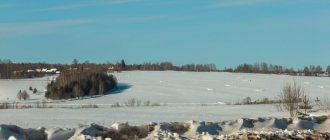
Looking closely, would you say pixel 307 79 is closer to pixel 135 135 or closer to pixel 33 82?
pixel 33 82

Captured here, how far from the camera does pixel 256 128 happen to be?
1464 centimetres

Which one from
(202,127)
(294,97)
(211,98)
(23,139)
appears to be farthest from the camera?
(211,98)

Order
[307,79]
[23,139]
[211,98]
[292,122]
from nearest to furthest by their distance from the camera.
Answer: [23,139], [292,122], [211,98], [307,79]

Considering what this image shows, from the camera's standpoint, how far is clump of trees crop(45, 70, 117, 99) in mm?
80688

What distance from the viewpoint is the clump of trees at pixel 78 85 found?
8069cm

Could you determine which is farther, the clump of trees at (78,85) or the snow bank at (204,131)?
the clump of trees at (78,85)

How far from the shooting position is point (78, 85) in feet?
270

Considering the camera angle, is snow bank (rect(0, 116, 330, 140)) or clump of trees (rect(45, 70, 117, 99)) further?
clump of trees (rect(45, 70, 117, 99))

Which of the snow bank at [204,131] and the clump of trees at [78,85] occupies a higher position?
the snow bank at [204,131]

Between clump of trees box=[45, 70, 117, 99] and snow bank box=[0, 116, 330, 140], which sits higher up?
snow bank box=[0, 116, 330, 140]

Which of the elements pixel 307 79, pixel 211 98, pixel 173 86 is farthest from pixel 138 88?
pixel 307 79

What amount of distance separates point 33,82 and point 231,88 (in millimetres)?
33316

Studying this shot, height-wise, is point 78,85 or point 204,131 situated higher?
point 204,131

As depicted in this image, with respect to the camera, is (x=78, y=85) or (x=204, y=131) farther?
(x=78, y=85)
